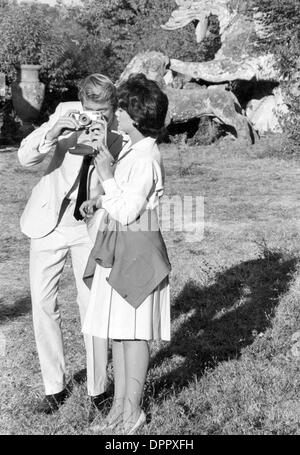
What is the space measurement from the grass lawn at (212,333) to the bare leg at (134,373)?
0.12 m

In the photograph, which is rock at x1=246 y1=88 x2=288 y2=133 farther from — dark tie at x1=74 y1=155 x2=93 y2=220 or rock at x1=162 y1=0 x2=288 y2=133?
dark tie at x1=74 y1=155 x2=93 y2=220

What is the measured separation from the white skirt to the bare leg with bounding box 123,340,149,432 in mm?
67

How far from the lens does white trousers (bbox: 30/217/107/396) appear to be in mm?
3861

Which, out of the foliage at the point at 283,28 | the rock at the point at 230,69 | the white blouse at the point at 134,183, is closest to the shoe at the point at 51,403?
the white blouse at the point at 134,183

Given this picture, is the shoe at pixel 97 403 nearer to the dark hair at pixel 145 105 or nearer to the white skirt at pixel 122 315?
the white skirt at pixel 122 315

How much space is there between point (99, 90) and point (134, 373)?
4.29 feet

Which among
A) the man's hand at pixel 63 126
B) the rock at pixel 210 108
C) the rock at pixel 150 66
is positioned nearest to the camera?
the man's hand at pixel 63 126

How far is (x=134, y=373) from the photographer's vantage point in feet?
11.3

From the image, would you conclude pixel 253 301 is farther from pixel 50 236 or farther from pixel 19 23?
pixel 19 23

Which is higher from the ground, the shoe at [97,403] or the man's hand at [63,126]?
the man's hand at [63,126]

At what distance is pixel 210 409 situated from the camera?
392 cm

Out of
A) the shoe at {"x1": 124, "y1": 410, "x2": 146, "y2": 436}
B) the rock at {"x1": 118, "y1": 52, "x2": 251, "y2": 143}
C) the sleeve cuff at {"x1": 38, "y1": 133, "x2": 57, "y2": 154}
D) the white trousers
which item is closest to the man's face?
the sleeve cuff at {"x1": 38, "y1": 133, "x2": 57, "y2": 154}

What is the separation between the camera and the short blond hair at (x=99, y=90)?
3.63 metres

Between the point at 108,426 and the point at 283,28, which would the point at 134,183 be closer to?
the point at 108,426
